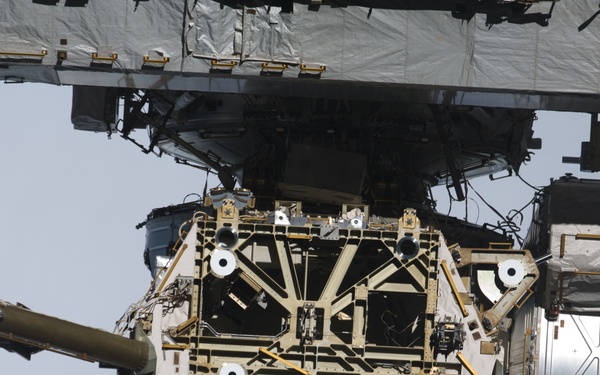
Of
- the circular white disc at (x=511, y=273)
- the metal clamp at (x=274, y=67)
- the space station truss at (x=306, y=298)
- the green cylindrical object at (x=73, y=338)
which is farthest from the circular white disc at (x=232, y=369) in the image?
the metal clamp at (x=274, y=67)

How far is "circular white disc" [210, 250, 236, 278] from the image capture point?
62969 mm

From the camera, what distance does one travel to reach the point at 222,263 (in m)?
63.1

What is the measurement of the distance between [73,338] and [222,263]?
21.1 ft

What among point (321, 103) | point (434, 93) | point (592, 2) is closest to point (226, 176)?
point (321, 103)

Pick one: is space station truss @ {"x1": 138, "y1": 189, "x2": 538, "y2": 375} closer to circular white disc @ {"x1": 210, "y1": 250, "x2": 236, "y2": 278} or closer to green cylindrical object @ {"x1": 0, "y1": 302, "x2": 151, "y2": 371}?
circular white disc @ {"x1": 210, "y1": 250, "x2": 236, "y2": 278}

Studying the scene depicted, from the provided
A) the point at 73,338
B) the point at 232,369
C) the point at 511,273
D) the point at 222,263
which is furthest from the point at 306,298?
the point at 73,338

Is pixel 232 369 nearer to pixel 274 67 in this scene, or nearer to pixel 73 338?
pixel 73 338

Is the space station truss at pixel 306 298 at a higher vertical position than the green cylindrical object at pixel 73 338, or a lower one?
higher

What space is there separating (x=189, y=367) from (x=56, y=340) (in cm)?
610

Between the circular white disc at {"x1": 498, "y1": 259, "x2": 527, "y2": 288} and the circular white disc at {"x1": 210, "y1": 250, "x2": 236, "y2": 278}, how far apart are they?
869 centimetres

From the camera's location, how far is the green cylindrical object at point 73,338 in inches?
2221

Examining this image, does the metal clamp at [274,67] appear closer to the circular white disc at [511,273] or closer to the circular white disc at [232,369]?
the circular white disc at [511,273]

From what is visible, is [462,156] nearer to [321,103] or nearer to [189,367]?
[321,103]

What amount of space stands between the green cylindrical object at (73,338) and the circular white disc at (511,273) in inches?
451
